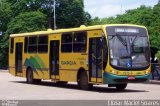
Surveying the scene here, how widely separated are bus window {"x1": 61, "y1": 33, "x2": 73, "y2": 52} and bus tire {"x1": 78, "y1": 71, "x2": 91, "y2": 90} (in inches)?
72.3

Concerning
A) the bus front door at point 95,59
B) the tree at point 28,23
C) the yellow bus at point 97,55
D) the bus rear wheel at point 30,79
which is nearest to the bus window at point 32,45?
the yellow bus at point 97,55

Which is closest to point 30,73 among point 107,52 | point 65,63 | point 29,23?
point 65,63

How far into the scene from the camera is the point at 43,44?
29.8 metres

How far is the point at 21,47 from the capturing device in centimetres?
3303

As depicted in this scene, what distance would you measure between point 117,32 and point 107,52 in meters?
1.20

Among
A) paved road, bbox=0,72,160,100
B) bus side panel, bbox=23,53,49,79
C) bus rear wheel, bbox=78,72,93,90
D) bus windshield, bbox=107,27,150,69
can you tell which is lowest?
paved road, bbox=0,72,160,100

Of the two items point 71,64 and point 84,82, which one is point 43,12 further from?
point 84,82

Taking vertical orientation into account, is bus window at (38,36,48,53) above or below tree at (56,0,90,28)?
below

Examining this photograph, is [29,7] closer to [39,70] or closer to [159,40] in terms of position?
[159,40]

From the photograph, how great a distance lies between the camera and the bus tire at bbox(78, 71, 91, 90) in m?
24.7

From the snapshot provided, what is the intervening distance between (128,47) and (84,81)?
9.92 ft

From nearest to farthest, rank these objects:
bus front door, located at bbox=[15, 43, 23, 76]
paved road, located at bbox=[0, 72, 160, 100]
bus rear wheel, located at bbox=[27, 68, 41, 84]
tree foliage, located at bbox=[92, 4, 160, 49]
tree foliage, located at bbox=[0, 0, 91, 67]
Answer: paved road, located at bbox=[0, 72, 160, 100] < bus rear wheel, located at bbox=[27, 68, 41, 84] < bus front door, located at bbox=[15, 43, 23, 76] < tree foliage, located at bbox=[0, 0, 91, 67] < tree foliage, located at bbox=[92, 4, 160, 49]

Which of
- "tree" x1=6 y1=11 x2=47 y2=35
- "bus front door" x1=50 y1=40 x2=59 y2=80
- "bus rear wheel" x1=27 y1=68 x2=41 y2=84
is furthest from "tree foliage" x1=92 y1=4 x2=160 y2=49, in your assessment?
"bus front door" x1=50 y1=40 x2=59 y2=80

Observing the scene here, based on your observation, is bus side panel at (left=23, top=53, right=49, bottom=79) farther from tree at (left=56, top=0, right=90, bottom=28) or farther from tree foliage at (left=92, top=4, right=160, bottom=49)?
tree foliage at (left=92, top=4, right=160, bottom=49)
